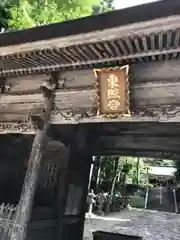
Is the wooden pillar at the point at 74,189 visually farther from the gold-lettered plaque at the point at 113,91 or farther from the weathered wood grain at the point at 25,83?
the gold-lettered plaque at the point at 113,91

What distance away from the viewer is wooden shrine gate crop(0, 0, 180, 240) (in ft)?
14.8

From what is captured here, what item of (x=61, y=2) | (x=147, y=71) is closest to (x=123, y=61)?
(x=147, y=71)

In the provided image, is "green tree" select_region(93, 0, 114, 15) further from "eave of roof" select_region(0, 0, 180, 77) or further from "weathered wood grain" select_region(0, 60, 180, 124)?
"eave of roof" select_region(0, 0, 180, 77)

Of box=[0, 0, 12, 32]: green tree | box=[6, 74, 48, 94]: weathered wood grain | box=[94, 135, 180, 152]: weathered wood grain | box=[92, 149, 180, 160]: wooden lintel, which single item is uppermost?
box=[0, 0, 12, 32]: green tree

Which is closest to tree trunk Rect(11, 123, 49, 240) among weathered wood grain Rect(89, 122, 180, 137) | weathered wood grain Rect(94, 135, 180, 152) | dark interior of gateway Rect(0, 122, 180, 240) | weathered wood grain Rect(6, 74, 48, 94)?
weathered wood grain Rect(6, 74, 48, 94)

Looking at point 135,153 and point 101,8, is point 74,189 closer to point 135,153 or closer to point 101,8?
point 135,153

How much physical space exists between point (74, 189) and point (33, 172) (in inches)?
103

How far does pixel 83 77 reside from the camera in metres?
5.94

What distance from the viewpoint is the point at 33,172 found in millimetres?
5898

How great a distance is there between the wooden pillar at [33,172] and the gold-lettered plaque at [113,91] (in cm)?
125

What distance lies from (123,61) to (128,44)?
0.57 m

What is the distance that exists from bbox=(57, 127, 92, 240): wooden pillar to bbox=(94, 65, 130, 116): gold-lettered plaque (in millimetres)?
2911

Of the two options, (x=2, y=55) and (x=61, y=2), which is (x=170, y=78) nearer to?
(x=2, y=55)

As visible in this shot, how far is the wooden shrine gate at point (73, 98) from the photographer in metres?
4.52
